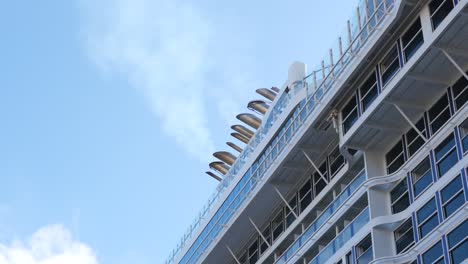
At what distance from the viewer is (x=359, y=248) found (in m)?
33.7

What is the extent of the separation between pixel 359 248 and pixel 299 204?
23.0 feet

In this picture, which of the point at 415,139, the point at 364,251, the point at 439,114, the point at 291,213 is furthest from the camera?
the point at 291,213

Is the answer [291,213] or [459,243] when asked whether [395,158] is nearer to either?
[459,243]

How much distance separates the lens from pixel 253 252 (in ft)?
145

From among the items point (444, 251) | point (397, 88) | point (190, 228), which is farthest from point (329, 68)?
point (190, 228)

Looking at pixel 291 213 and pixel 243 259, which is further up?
pixel 291 213

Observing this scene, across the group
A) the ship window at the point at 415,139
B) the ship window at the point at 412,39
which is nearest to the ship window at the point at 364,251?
the ship window at the point at 415,139

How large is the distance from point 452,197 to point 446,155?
64.9 inches

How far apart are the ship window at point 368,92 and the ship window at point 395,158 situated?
1.80 metres

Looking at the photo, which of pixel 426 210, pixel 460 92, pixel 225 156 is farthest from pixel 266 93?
pixel 426 210

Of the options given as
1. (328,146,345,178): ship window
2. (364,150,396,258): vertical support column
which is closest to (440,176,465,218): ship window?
(364,150,396,258): vertical support column

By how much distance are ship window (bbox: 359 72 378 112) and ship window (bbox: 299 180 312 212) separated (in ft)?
21.5

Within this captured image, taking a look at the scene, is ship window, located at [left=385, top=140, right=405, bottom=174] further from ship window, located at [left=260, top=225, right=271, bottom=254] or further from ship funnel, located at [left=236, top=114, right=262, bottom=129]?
ship funnel, located at [left=236, top=114, right=262, bottom=129]

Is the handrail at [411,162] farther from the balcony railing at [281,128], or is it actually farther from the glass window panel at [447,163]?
the balcony railing at [281,128]
